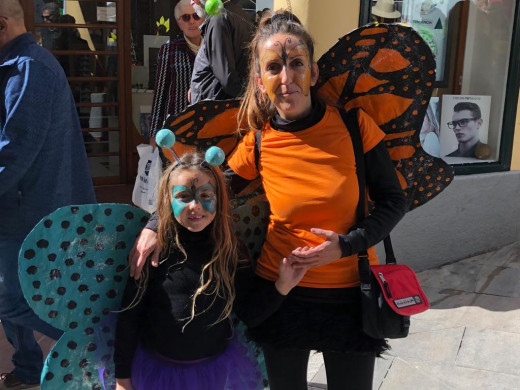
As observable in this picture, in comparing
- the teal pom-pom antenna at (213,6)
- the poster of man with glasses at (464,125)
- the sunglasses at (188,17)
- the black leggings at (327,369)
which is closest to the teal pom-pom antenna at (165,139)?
the black leggings at (327,369)

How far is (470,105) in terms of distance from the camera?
564 centimetres

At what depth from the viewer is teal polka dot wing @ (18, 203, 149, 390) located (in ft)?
6.81

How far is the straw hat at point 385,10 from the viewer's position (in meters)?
4.80

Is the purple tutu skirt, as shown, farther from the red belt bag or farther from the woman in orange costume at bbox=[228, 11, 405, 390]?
the red belt bag

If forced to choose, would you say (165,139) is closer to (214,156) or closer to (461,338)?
(214,156)

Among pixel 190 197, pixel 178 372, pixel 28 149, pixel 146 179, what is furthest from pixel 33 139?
pixel 146 179

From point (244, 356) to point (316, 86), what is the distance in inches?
41.1

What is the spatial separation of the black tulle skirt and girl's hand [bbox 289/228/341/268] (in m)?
0.16

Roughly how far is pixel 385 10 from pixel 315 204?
3.25m

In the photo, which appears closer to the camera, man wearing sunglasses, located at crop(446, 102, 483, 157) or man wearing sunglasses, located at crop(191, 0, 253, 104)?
man wearing sunglasses, located at crop(191, 0, 253, 104)

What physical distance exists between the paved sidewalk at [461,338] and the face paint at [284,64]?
1868 mm

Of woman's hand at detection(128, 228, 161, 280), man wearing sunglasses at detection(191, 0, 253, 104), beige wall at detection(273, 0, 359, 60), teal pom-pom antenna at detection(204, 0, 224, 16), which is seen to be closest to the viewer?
woman's hand at detection(128, 228, 161, 280)

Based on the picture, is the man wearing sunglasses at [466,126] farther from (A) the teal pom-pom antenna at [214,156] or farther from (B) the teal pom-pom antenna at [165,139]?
(B) the teal pom-pom antenna at [165,139]

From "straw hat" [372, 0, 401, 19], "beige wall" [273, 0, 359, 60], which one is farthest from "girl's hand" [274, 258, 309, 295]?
"straw hat" [372, 0, 401, 19]
